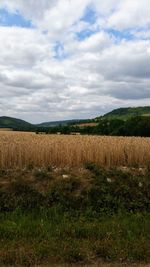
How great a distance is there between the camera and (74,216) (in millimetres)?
10992

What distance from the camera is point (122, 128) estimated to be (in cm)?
5672

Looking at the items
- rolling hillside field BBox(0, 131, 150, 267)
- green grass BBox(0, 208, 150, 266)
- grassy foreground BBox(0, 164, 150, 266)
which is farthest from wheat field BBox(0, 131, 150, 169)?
green grass BBox(0, 208, 150, 266)

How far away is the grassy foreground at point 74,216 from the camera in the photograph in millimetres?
7633

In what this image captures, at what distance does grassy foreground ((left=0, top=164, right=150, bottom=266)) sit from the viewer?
7.63m

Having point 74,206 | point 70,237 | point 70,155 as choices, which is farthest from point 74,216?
point 70,155

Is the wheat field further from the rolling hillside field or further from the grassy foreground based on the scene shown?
the grassy foreground

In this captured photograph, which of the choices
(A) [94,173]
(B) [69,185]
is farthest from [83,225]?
(A) [94,173]

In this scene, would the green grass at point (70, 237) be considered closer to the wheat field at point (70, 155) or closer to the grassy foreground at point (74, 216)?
the grassy foreground at point (74, 216)

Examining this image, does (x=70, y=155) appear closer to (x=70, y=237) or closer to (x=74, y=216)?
(x=74, y=216)

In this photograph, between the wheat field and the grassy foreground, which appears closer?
the grassy foreground

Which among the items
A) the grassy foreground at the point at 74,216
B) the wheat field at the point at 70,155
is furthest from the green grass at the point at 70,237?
the wheat field at the point at 70,155

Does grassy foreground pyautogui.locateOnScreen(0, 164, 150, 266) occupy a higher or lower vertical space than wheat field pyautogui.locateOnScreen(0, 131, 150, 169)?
lower

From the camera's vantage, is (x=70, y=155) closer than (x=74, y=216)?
No

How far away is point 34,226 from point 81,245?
167 cm
